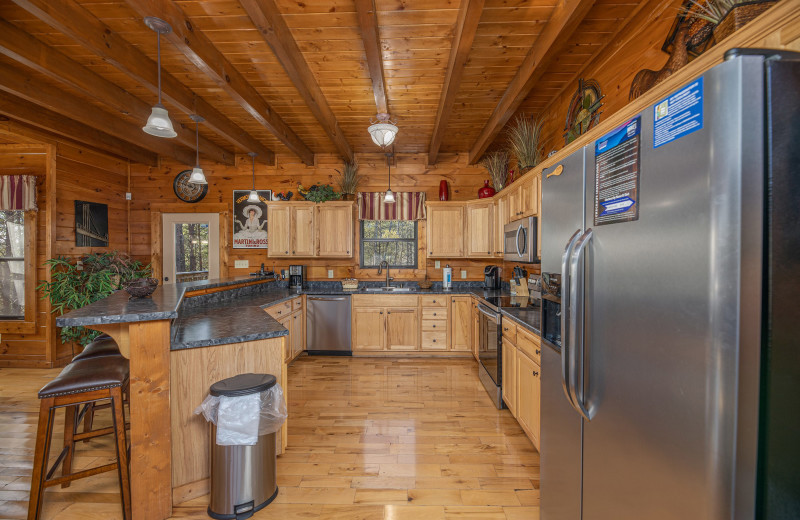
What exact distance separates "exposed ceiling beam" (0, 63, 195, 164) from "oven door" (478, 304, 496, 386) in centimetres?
450

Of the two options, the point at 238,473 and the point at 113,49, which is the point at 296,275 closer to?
the point at 113,49

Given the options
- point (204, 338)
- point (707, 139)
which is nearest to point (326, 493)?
point (204, 338)

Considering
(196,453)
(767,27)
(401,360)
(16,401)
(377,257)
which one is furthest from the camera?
(377,257)

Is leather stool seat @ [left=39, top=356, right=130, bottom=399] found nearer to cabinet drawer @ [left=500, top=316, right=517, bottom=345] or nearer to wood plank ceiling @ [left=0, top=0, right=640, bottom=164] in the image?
wood plank ceiling @ [left=0, top=0, right=640, bottom=164]

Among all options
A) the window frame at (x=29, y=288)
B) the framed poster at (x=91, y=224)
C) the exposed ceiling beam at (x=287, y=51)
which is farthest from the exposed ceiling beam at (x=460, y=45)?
the window frame at (x=29, y=288)

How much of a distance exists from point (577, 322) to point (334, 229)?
421cm

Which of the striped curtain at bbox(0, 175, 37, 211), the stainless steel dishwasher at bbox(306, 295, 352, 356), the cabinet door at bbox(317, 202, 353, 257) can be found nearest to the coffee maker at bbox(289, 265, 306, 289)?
the cabinet door at bbox(317, 202, 353, 257)

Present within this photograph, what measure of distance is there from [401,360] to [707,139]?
4141mm

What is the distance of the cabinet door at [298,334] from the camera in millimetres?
4348

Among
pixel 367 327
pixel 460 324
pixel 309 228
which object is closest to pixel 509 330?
pixel 460 324

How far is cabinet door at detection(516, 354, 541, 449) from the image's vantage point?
2.22 meters

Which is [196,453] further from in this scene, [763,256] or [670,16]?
[670,16]

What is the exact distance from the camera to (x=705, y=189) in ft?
2.51

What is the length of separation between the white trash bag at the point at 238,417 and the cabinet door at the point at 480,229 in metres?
3.53
